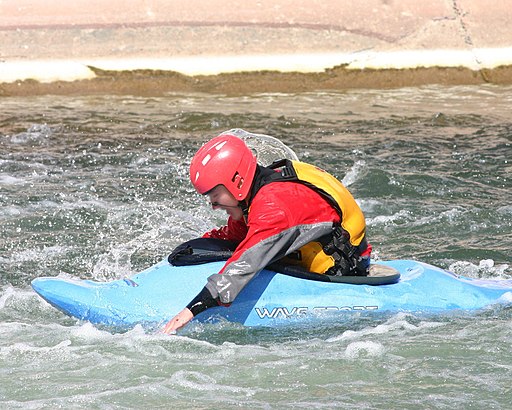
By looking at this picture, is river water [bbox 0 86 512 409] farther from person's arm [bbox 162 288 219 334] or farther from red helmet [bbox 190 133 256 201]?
red helmet [bbox 190 133 256 201]

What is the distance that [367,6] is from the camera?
11992 millimetres

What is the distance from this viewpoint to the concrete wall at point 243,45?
37.1 feet

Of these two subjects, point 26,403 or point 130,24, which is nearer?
point 26,403

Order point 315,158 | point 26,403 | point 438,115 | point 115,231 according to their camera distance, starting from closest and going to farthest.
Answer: point 26,403 → point 115,231 → point 315,158 → point 438,115

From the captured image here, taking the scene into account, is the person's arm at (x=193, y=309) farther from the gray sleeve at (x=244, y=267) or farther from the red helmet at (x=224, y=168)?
the red helmet at (x=224, y=168)

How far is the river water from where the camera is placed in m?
4.36

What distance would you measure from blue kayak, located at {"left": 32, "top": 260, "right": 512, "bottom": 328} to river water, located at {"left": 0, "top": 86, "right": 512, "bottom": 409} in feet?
0.24

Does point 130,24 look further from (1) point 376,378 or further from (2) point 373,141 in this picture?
(1) point 376,378

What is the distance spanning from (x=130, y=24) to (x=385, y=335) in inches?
301

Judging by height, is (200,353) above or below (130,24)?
below

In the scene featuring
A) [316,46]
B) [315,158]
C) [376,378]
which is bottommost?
[376,378]

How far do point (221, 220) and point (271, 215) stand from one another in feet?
8.40

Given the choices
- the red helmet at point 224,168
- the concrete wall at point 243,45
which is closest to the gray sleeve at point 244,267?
the red helmet at point 224,168

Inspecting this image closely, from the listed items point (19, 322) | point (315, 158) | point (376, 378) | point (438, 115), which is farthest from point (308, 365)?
point (438, 115)
